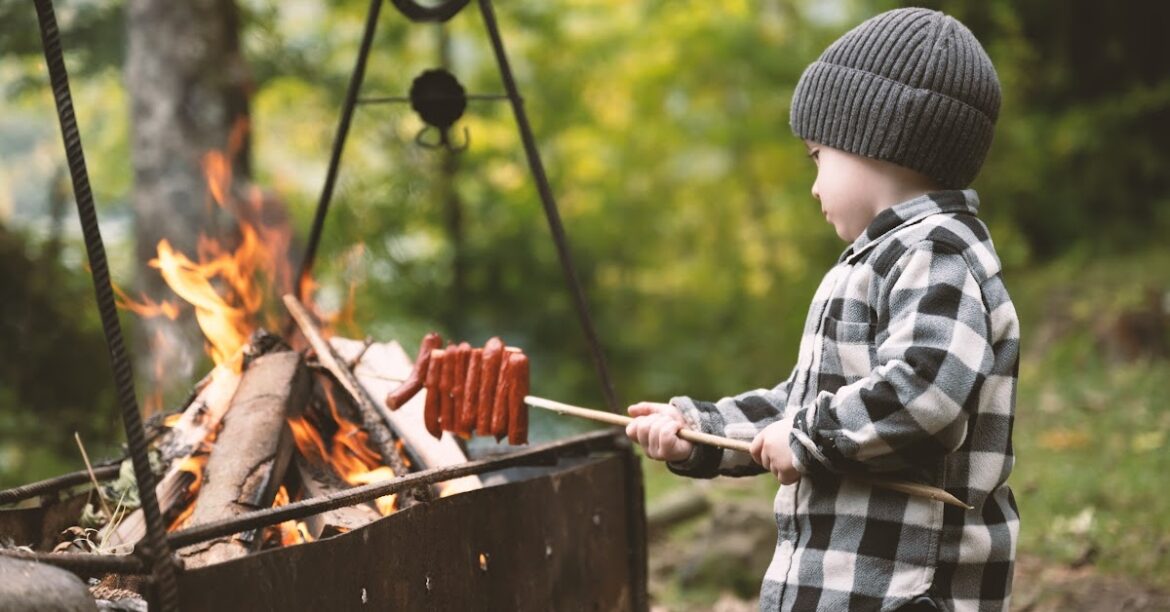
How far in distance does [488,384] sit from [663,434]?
25.3 inches

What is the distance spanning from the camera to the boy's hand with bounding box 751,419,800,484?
227cm

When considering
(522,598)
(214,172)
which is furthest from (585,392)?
(522,598)

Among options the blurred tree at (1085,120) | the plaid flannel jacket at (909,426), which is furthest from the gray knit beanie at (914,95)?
the blurred tree at (1085,120)

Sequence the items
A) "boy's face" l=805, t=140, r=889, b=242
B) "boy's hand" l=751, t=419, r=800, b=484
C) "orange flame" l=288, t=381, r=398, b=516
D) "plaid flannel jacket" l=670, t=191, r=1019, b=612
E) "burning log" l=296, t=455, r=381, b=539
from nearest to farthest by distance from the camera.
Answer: "plaid flannel jacket" l=670, t=191, r=1019, b=612
"boy's hand" l=751, t=419, r=800, b=484
"boy's face" l=805, t=140, r=889, b=242
"burning log" l=296, t=455, r=381, b=539
"orange flame" l=288, t=381, r=398, b=516

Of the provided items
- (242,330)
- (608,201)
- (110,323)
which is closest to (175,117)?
(242,330)

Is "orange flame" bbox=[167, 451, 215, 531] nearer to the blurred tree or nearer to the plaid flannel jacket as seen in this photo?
the plaid flannel jacket

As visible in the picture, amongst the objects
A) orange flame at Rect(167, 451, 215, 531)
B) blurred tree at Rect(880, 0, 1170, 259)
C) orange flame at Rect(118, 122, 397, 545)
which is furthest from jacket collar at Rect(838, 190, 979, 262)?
blurred tree at Rect(880, 0, 1170, 259)

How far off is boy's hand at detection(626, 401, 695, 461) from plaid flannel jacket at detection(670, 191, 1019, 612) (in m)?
0.31

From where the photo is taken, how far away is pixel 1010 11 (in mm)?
10008

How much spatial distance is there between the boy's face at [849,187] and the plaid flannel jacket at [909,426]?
72mm

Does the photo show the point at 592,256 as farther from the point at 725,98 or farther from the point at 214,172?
the point at 214,172

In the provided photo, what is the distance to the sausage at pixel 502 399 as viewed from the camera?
3035 millimetres

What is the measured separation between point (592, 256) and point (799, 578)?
8.17 metres

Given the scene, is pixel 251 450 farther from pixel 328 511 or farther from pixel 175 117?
pixel 175 117
